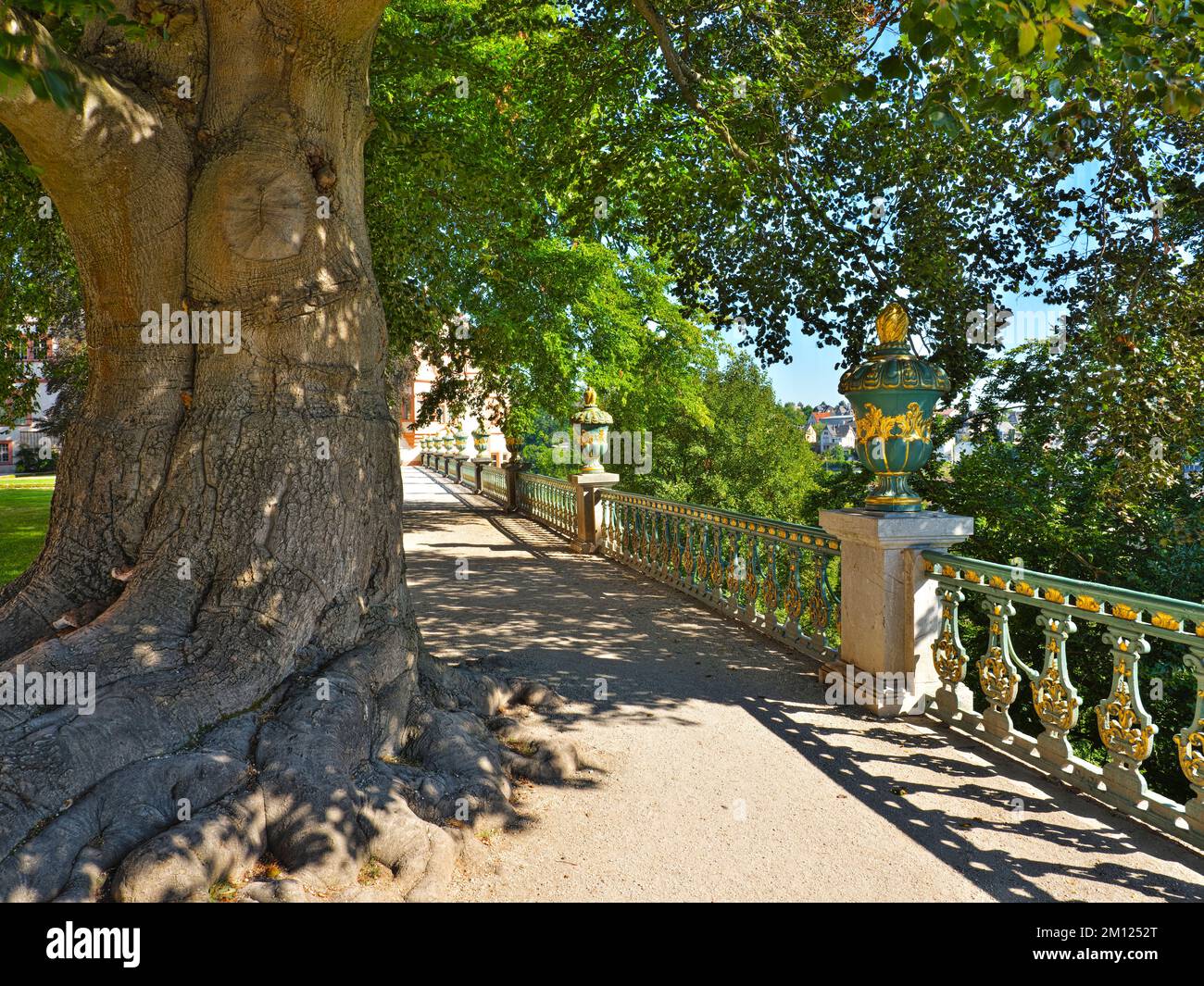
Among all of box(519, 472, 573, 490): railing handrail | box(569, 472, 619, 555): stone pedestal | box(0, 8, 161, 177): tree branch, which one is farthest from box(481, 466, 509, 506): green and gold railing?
box(0, 8, 161, 177): tree branch

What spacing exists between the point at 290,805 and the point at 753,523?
211 inches

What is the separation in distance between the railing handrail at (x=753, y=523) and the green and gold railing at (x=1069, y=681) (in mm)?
1197

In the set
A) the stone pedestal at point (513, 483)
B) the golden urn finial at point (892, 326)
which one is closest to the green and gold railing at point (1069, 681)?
the golden urn finial at point (892, 326)

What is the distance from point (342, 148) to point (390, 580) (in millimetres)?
2597

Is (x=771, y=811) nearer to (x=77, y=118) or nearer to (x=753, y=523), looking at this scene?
(x=753, y=523)

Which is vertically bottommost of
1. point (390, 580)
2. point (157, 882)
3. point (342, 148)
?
point (157, 882)

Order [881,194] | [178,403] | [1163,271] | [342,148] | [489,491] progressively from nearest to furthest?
[178,403] → [342,148] → [1163,271] → [881,194] → [489,491]

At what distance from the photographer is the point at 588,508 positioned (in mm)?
13781

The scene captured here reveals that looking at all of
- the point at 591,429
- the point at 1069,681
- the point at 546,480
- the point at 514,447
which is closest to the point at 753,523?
the point at 1069,681

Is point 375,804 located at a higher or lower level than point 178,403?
lower

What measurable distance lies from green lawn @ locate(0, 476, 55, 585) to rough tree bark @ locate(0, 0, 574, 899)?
186 centimetres
